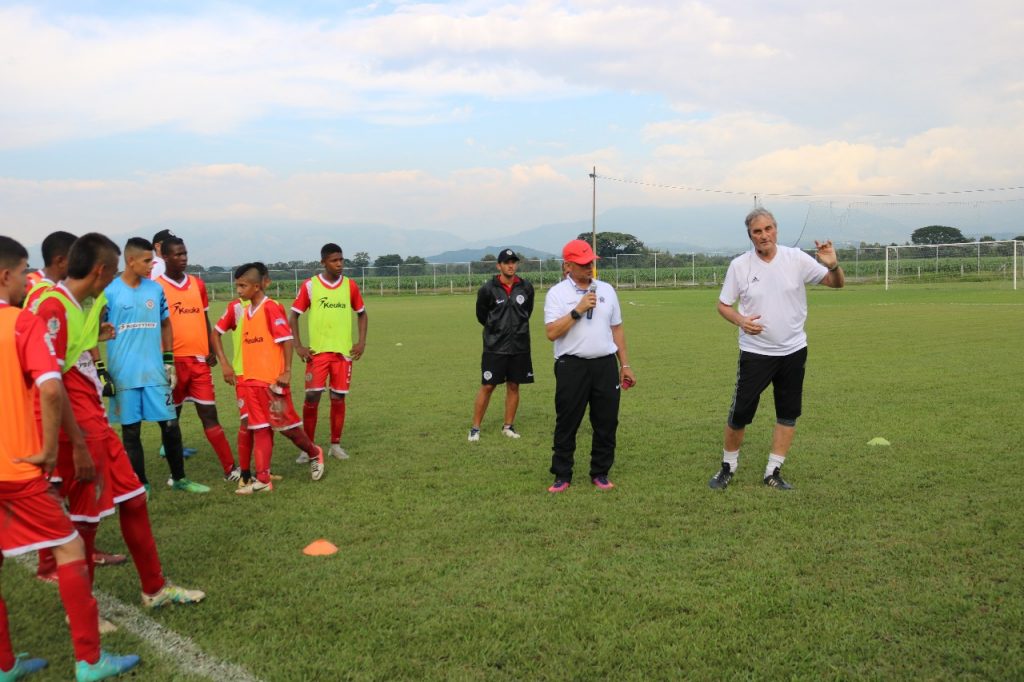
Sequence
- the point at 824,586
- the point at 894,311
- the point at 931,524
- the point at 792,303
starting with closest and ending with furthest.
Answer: the point at 824,586, the point at 931,524, the point at 792,303, the point at 894,311

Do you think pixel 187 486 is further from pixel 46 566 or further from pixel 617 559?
pixel 617 559

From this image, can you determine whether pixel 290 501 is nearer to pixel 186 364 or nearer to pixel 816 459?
pixel 186 364

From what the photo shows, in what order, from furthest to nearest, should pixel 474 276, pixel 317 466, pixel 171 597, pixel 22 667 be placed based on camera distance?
pixel 474 276, pixel 317 466, pixel 171 597, pixel 22 667

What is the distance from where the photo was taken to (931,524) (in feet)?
17.3

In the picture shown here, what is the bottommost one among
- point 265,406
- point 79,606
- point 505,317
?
point 79,606

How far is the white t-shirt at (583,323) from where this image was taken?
6.29 metres

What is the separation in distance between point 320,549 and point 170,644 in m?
1.29

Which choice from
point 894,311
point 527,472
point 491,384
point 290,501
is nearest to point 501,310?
point 491,384

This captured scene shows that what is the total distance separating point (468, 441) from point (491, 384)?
647 mm

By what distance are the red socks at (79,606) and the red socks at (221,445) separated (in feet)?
11.2

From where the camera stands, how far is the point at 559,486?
638 cm

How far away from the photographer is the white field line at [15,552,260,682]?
Result: 357cm

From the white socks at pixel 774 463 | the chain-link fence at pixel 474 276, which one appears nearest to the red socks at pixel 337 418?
the white socks at pixel 774 463

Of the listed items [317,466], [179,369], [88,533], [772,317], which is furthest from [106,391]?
[772,317]
